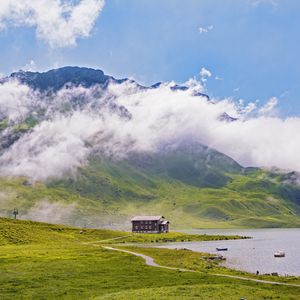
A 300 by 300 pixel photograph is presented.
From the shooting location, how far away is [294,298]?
156 ft

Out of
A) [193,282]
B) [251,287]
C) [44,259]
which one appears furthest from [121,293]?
[44,259]

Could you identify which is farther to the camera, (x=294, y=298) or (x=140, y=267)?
(x=140, y=267)

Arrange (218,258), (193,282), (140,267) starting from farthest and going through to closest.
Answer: (218,258) < (140,267) < (193,282)

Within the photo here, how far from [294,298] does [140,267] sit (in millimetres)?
35510

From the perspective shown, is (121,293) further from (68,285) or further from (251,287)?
(251,287)

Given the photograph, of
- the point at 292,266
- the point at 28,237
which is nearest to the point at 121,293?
the point at 292,266

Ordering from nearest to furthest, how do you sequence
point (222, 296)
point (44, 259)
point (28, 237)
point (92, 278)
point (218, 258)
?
1. point (222, 296)
2. point (92, 278)
3. point (44, 259)
4. point (218, 258)
5. point (28, 237)

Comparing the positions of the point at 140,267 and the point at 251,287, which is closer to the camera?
the point at 251,287

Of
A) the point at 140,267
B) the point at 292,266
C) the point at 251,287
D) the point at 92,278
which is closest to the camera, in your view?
the point at 251,287

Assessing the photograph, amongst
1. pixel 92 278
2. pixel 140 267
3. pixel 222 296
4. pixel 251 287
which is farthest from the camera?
pixel 140 267

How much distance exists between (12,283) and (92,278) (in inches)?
456

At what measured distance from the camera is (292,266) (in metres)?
104

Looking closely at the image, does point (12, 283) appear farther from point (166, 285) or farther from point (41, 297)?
point (166, 285)

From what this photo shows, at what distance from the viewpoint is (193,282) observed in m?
58.8
